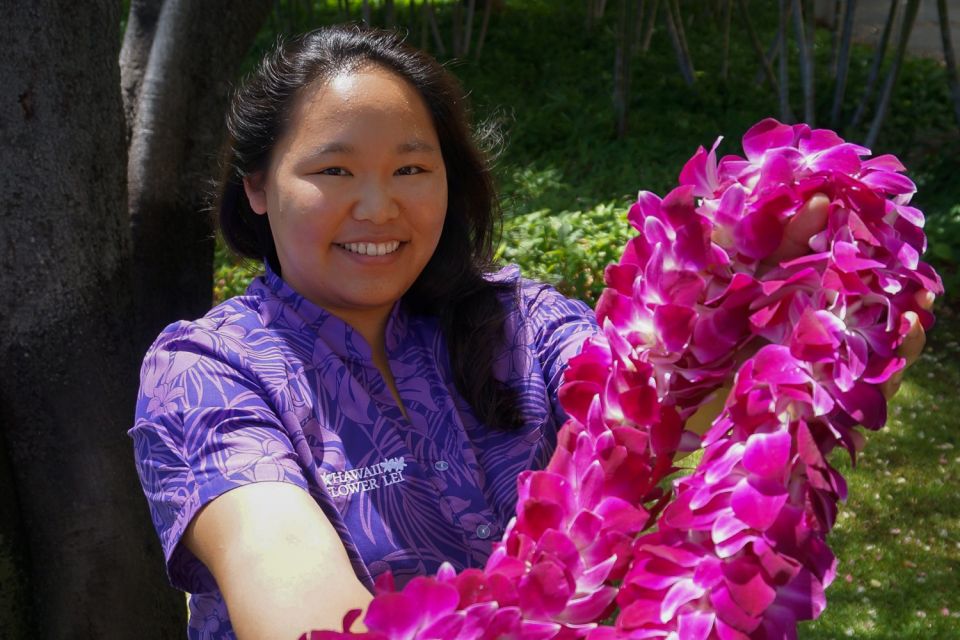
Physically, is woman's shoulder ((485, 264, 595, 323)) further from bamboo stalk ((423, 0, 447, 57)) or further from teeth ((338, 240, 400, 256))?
bamboo stalk ((423, 0, 447, 57))

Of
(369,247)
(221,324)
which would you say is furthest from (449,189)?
(221,324)

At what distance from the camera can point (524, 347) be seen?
6.91ft

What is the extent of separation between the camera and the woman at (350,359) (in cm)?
166

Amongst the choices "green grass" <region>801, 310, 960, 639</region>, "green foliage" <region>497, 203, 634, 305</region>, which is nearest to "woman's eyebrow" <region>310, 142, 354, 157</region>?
"green grass" <region>801, 310, 960, 639</region>

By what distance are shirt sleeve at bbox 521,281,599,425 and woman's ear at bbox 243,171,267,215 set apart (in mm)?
507

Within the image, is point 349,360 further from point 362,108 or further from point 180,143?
point 180,143

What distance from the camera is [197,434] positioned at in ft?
5.47

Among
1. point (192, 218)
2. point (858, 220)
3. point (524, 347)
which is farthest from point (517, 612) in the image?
point (192, 218)

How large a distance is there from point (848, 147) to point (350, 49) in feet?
3.09

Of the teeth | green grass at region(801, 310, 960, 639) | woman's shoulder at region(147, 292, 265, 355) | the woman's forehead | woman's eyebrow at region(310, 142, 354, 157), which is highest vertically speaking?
the woman's forehead

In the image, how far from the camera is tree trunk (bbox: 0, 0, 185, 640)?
8.86 feet

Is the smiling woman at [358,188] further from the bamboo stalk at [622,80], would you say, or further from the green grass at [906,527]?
the bamboo stalk at [622,80]

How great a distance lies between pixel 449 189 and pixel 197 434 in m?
0.76

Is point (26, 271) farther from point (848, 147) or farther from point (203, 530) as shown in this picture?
point (848, 147)
